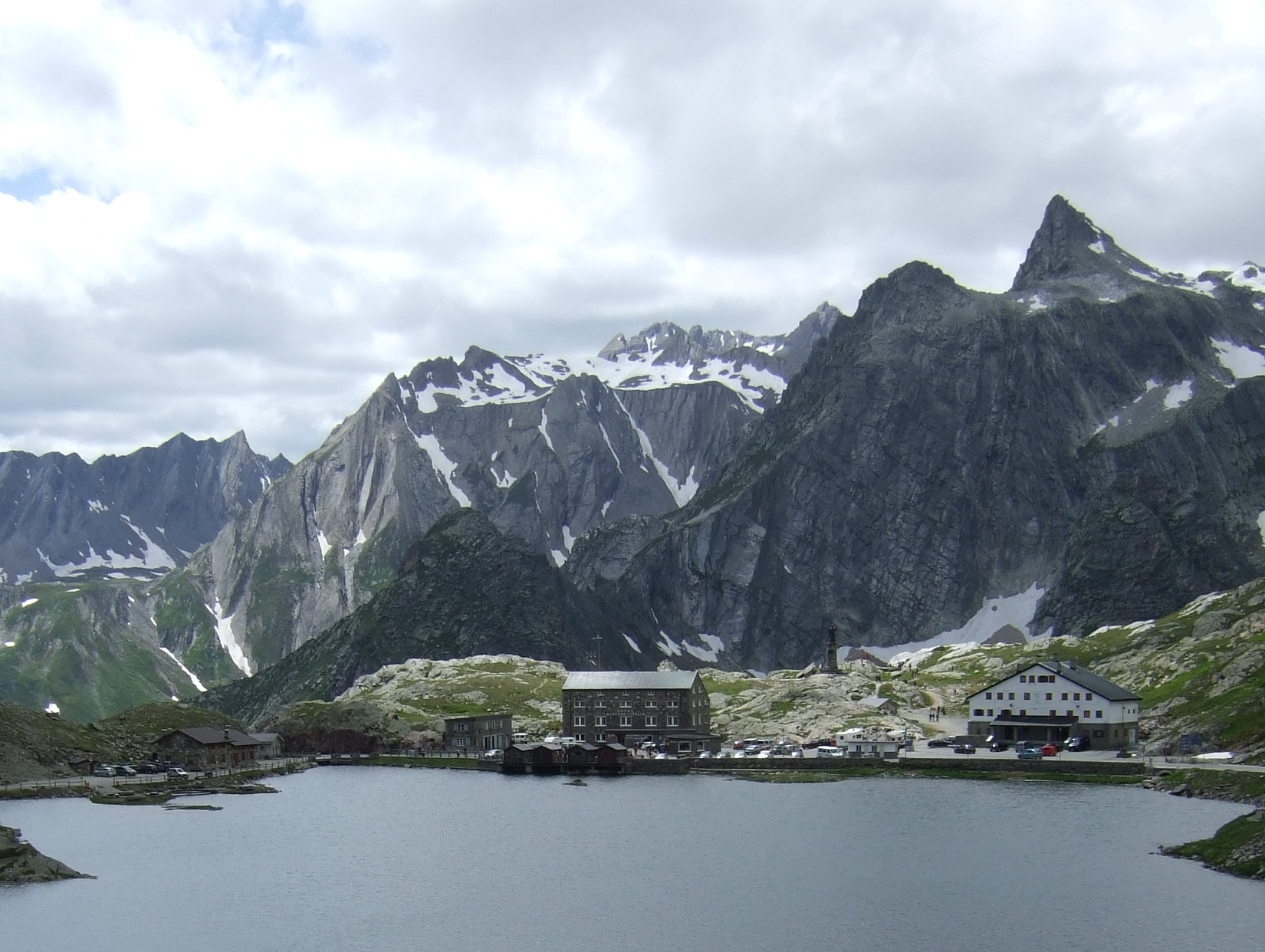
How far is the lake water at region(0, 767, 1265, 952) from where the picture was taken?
72000 mm

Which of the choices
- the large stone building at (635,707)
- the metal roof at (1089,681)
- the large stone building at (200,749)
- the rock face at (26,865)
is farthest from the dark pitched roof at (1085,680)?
the rock face at (26,865)

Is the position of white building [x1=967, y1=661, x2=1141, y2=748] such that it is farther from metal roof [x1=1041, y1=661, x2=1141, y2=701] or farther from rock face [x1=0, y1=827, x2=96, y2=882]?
rock face [x1=0, y1=827, x2=96, y2=882]

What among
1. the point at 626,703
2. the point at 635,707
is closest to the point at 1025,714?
the point at 635,707

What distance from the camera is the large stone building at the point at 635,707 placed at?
172 m

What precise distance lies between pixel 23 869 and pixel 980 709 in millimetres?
103775

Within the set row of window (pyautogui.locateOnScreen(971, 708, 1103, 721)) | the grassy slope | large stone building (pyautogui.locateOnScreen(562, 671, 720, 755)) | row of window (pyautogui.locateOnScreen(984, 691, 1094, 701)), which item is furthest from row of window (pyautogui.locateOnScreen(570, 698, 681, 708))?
the grassy slope

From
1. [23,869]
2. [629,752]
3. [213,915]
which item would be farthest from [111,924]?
[629,752]

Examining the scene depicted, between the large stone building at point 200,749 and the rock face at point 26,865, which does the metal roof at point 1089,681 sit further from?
→ the rock face at point 26,865

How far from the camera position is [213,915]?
7938 centimetres

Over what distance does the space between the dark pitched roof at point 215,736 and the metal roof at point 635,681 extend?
38.6 m

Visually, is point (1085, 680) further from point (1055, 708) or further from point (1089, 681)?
point (1055, 708)

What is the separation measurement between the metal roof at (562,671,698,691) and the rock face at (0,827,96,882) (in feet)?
296

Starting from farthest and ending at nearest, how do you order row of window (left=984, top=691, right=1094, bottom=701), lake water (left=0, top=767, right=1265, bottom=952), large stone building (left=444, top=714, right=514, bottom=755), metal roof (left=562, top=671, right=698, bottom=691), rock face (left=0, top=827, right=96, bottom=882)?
large stone building (left=444, top=714, right=514, bottom=755) < metal roof (left=562, top=671, right=698, bottom=691) < row of window (left=984, top=691, right=1094, bottom=701) < rock face (left=0, top=827, right=96, bottom=882) < lake water (left=0, top=767, right=1265, bottom=952)

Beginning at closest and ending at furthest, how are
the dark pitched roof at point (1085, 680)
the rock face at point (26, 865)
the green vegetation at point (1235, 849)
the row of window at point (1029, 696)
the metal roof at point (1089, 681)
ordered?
the green vegetation at point (1235, 849) < the rock face at point (26, 865) < the metal roof at point (1089, 681) < the dark pitched roof at point (1085, 680) < the row of window at point (1029, 696)
